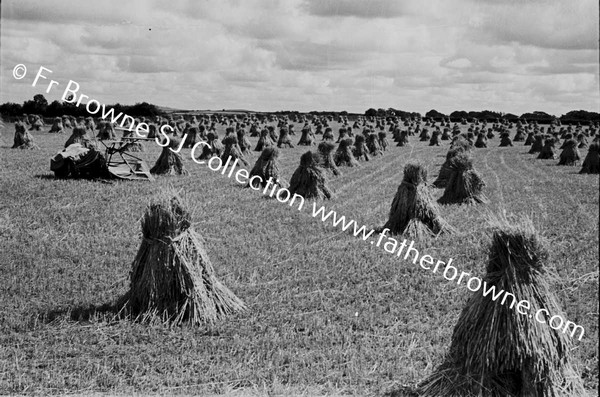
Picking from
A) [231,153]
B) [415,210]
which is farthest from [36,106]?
[415,210]

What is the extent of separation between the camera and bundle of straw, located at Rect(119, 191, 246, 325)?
949 cm

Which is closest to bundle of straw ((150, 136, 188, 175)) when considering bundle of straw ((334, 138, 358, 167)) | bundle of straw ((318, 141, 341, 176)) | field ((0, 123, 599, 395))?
bundle of straw ((318, 141, 341, 176))

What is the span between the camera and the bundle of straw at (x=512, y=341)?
6750 millimetres

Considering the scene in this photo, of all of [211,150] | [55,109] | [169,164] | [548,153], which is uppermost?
[548,153]

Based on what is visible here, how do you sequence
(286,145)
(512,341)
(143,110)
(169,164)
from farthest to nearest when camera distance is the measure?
(143,110) → (286,145) → (169,164) → (512,341)

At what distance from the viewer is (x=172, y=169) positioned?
27609 millimetres

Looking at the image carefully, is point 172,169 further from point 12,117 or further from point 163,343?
point 12,117

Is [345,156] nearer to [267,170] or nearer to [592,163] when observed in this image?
[267,170]

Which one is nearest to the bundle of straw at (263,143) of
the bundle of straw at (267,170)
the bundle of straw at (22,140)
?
the bundle of straw at (22,140)

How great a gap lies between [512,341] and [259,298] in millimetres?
4968

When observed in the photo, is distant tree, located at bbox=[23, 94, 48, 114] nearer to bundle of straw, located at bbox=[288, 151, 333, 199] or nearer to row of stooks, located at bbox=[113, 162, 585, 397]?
bundle of straw, located at bbox=[288, 151, 333, 199]

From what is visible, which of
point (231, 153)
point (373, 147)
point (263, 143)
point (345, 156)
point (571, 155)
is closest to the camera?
point (231, 153)

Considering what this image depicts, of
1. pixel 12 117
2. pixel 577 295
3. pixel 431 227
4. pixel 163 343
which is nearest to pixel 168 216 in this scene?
pixel 163 343

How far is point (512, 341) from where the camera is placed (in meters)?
6.71
